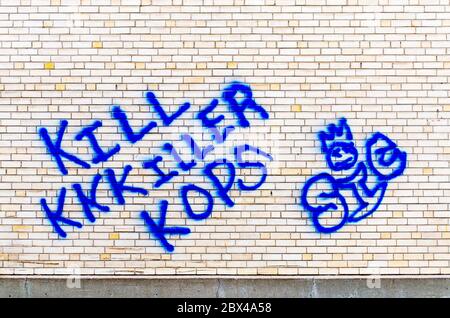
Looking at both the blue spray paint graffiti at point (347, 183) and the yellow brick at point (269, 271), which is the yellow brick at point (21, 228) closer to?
the yellow brick at point (269, 271)

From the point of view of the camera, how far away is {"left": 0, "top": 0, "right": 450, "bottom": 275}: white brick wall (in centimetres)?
526

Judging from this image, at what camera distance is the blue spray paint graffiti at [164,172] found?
5.29m

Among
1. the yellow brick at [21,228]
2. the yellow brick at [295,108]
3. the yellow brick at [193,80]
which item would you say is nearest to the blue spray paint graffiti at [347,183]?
the yellow brick at [295,108]

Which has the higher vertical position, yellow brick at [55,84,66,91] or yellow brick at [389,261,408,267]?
yellow brick at [55,84,66,91]

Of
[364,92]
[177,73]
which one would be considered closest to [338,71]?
[364,92]

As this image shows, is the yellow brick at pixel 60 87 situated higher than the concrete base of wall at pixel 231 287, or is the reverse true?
the yellow brick at pixel 60 87

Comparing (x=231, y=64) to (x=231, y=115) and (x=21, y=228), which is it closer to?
A: (x=231, y=115)

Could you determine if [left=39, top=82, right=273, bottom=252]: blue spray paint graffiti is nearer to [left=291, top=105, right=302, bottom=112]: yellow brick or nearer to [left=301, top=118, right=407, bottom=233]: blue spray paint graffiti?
[left=291, top=105, right=302, bottom=112]: yellow brick

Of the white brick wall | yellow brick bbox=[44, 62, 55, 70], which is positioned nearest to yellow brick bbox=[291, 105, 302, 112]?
the white brick wall

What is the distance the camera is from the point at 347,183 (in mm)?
5297

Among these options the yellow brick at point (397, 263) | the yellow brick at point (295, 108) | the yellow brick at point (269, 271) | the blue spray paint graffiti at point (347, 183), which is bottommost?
the yellow brick at point (269, 271)

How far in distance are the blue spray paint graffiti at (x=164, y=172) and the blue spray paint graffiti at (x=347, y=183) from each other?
1.59 feet

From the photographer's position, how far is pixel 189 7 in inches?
207

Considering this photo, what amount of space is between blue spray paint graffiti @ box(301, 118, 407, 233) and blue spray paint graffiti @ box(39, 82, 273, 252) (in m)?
0.48
